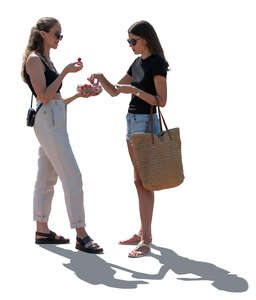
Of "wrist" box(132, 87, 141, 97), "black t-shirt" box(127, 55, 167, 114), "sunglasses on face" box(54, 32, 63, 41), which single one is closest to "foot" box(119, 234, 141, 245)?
"black t-shirt" box(127, 55, 167, 114)

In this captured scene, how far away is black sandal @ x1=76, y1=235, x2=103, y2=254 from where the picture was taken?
5547 mm

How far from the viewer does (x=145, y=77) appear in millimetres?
5316

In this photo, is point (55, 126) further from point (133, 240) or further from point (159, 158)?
point (133, 240)

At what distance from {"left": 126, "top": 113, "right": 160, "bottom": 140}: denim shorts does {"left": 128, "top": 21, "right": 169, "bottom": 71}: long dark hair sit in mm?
568

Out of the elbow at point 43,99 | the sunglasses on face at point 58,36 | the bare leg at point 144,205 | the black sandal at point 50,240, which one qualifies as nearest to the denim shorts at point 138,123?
the bare leg at point 144,205

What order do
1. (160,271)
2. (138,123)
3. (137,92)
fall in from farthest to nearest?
(138,123)
(137,92)
(160,271)

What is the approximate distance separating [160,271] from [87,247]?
0.89 m

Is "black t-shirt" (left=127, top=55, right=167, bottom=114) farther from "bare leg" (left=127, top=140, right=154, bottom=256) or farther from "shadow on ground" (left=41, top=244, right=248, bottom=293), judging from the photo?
"shadow on ground" (left=41, top=244, right=248, bottom=293)

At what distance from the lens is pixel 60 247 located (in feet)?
19.1

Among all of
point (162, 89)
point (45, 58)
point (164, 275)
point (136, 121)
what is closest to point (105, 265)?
point (164, 275)

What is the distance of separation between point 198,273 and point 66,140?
184cm

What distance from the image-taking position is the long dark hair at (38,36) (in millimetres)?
5496

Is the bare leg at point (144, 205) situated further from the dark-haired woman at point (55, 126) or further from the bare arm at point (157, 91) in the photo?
the bare arm at point (157, 91)

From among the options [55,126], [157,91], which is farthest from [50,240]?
[157,91]
